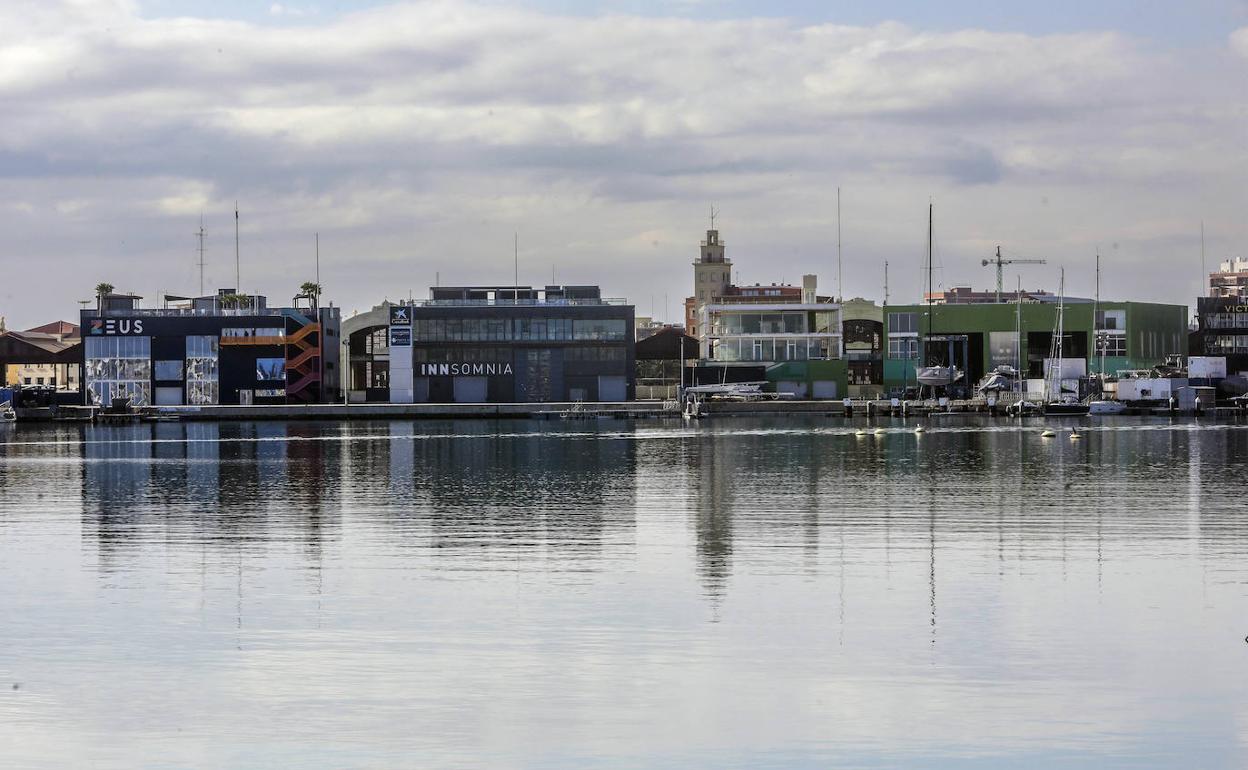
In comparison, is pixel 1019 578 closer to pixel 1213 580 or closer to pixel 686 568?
pixel 1213 580

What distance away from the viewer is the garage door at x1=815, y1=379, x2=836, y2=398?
6954 inches

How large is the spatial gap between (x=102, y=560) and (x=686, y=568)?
48.1ft

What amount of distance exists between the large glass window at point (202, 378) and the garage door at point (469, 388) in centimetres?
2554

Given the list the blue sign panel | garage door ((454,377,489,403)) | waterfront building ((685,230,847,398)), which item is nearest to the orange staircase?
the blue sign panel

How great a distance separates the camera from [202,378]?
16638 cm

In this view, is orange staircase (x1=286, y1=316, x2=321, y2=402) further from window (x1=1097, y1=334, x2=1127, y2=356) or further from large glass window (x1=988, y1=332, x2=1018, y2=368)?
window (x1=1097, y1=334, x2=1127, y2=356)

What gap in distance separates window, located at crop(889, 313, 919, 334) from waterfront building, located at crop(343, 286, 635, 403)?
3093 centimetres

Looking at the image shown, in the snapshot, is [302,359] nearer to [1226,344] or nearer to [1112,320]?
[1112,320]

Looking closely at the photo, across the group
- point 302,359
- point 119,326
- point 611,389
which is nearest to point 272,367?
point 302,359

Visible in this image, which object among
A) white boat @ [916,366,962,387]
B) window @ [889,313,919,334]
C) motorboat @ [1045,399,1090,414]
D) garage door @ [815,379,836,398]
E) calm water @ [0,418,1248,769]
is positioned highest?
window @ [889,313,919,334]

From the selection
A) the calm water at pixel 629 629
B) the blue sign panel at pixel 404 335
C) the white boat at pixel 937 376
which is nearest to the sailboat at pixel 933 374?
the white boat at pixel 937 376

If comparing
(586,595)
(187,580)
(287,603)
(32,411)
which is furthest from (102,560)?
(32,411)

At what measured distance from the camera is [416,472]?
7444 cm

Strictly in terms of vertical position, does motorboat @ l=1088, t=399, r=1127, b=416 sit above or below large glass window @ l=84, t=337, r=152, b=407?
below
